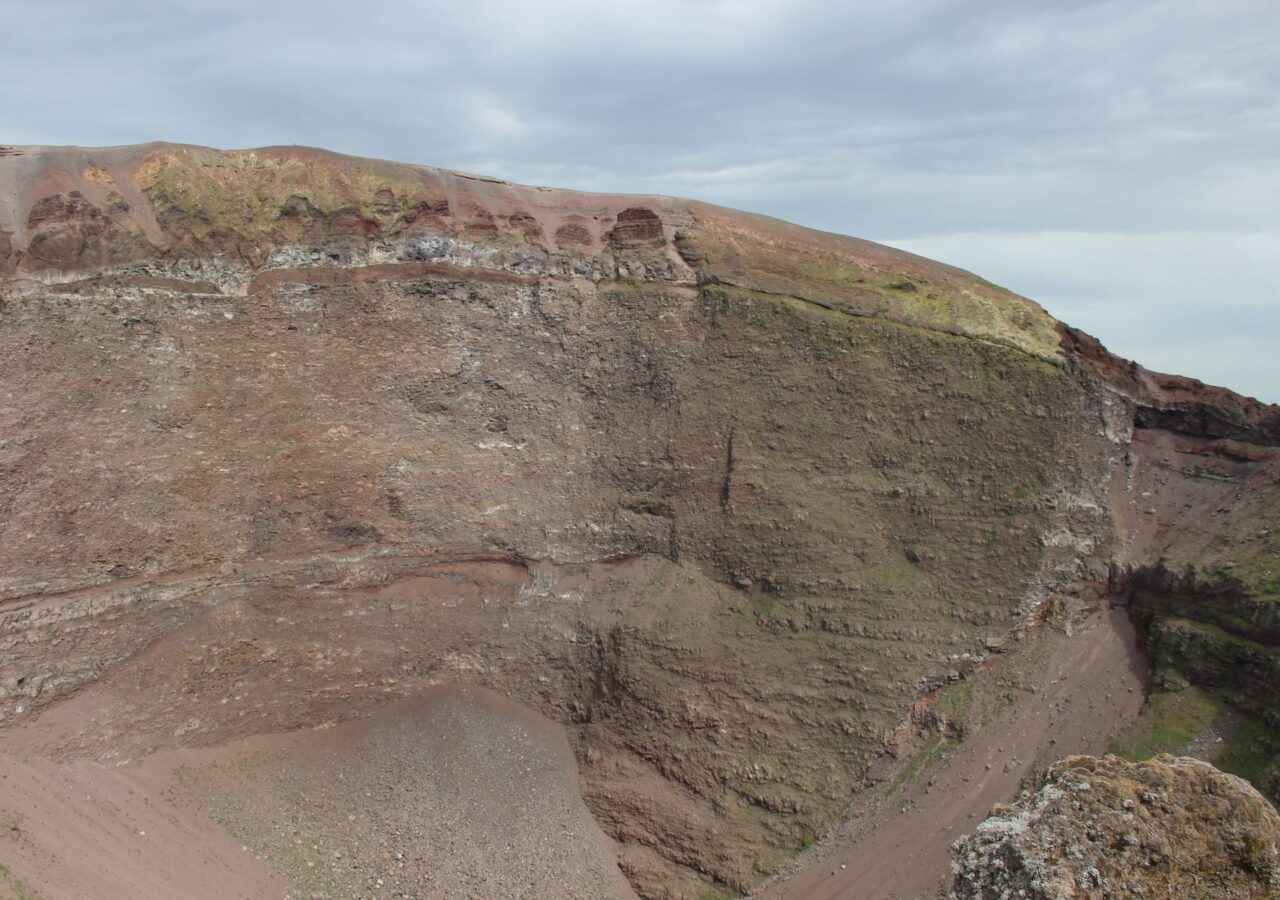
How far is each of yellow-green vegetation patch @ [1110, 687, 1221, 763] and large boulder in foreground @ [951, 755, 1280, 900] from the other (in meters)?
9.81

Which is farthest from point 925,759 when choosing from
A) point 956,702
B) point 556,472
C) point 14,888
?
point 14,888

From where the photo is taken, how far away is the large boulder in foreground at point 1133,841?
761 centimetres

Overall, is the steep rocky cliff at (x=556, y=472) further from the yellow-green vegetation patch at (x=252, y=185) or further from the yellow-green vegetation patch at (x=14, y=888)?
the yellow-green vegetation patch at (x=14, y=888)

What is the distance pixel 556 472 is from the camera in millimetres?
20562

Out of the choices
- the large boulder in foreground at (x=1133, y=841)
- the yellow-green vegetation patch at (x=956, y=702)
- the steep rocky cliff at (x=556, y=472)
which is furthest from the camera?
the yellow-green vegetation patch at (x=956, y=702)

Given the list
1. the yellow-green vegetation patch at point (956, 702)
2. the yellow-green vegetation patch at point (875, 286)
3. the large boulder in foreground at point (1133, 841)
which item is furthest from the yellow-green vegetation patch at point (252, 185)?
the large boulder in foreground at point (1133, 841)

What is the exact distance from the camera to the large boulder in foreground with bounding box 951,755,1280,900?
7.61 meters

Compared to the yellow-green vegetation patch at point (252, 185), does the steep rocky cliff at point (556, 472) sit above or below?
below

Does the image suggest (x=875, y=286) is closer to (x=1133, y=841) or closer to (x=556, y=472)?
(x=556, y=472)

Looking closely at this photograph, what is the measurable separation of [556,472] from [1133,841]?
47.6ft

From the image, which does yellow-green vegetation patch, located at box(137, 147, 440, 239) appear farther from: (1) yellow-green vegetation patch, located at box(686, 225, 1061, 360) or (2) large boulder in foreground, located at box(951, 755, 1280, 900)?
(2) large boulder in foreground, located at box(951, 755, 1280, 900)

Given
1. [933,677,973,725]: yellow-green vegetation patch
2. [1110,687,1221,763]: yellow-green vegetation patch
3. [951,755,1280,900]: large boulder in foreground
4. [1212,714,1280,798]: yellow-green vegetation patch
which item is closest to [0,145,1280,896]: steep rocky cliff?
[933,677,973,725]: yellow-green vegetation patch

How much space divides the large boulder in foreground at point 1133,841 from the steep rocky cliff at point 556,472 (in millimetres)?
9605

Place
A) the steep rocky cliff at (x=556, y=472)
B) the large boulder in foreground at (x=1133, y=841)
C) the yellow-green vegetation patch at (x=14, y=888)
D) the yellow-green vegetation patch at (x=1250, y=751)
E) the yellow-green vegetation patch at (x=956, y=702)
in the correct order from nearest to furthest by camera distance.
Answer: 1. the large boulder in foreground at (x=1133, y=841)
2. the yellow-green vegetation patch at (x=14, y=888)
3. the yellow-green vegetation patch at (x=1250, y=751)
4. the steep rocky cliff at (x=556, y=472)
5. the yellow-green vegetation patch at (x=956, y=702)
